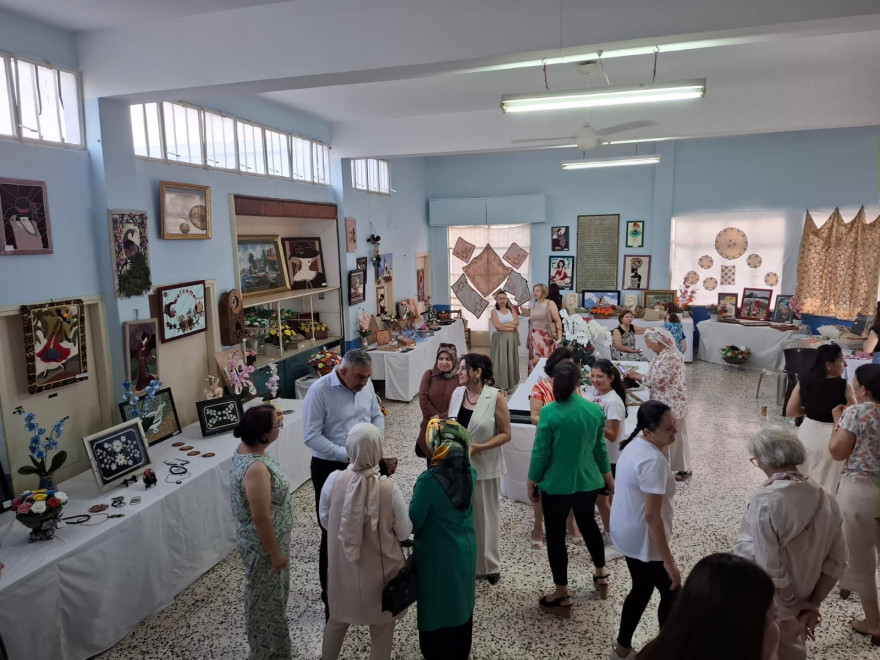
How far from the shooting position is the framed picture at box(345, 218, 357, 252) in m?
8.75

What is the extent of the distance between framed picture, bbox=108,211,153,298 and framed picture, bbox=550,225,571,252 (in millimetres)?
9023

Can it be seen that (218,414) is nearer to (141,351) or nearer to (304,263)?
(141,351)

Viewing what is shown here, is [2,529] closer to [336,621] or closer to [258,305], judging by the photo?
[336,621]

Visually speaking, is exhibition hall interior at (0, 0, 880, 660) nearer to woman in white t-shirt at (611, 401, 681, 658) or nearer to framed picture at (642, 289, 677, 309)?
woman in white t-shirt at (611, 401, 681, 658)

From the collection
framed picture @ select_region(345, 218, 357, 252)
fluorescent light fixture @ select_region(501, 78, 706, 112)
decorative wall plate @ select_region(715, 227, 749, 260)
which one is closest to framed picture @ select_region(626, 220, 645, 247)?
decorative wall plate @ select_region(715, 227, 749, 260)

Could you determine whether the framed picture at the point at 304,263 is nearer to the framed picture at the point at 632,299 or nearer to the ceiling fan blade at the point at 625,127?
the ceiling fan blade at the point at 625,127

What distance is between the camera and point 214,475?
4.42 meters

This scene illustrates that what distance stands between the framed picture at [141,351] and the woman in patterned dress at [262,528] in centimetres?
238

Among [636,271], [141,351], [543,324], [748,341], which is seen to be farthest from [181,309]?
[748,341]

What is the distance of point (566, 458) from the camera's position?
335cm

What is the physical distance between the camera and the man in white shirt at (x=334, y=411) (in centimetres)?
365

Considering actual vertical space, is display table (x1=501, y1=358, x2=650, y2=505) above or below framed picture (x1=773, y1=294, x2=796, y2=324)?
below

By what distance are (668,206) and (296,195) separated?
25.1 ft

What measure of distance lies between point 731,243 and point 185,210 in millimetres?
10043
